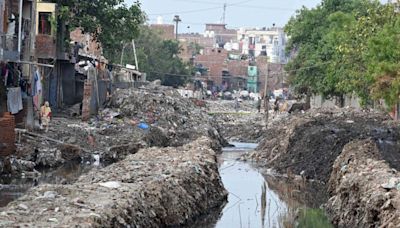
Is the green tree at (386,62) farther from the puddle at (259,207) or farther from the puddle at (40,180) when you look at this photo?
the puddle at (40,180)

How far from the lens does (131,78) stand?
6906 cm

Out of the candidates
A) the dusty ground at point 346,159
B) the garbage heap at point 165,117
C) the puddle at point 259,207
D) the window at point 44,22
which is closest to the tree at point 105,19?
the window at point 44,22

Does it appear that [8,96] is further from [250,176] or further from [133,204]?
[133,204]

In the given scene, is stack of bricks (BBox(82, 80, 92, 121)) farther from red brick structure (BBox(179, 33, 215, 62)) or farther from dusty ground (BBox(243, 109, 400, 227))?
red brick structure (BBox(179, 33, 215, 62))

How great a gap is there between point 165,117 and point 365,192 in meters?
25.0

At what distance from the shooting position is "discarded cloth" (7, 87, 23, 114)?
30.5 m

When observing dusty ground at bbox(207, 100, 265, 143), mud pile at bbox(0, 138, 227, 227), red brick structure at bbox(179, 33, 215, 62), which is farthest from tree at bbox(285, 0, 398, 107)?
red brick structure at bbox(179, 33, 215, 62)

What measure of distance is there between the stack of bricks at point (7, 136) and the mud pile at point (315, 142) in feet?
34.4

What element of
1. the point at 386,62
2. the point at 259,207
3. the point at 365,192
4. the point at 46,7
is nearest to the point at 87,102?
the point at 46,7

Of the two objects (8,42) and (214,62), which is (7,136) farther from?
(214,62)

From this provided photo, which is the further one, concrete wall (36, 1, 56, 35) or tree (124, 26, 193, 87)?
tree (124, 26, 193, 87)

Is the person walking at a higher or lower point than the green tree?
lower

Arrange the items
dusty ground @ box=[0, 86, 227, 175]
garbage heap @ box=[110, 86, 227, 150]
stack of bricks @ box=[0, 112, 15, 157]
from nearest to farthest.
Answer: stack of bricks @ box=[0, 112, 15, 157], dusty ground @ box=[0, 86, 227, 175], garbage heap @ box=[110, 86, 227, 150]

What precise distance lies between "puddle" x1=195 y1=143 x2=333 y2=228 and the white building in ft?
A: 386
